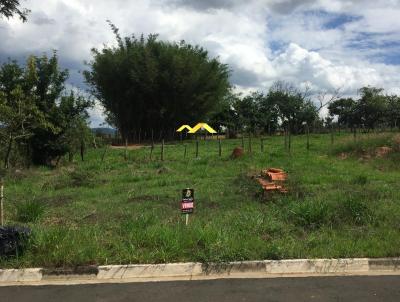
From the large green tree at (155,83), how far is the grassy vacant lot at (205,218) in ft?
96.8

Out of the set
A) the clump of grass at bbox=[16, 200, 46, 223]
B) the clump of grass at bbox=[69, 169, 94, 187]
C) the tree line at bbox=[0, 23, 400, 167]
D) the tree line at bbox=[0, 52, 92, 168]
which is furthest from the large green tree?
the clump of grass at bbox=[16, 200, 46, 223]

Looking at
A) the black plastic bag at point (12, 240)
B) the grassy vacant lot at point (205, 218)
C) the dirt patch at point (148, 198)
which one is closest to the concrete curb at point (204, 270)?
the grassy vacant lot at point (205, 218)

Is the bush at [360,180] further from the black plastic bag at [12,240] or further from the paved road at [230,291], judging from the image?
the black plastic bag at [12,240]

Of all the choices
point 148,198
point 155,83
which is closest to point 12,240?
point 148,198

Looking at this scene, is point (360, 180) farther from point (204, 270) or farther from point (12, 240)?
point (12, 240)

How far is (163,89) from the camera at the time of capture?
45812 millimetres

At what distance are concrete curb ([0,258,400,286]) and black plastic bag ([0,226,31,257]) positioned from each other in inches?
16.8

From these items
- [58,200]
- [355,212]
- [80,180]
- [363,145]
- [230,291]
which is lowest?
[230,291]

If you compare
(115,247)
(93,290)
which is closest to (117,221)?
(115,247)

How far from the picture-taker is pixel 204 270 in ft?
21.7

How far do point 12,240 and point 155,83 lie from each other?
3864 cm

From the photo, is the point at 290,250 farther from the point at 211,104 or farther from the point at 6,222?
the point at 211,104

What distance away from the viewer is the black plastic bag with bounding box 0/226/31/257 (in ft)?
22.6

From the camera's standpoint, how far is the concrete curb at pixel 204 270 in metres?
6.48
